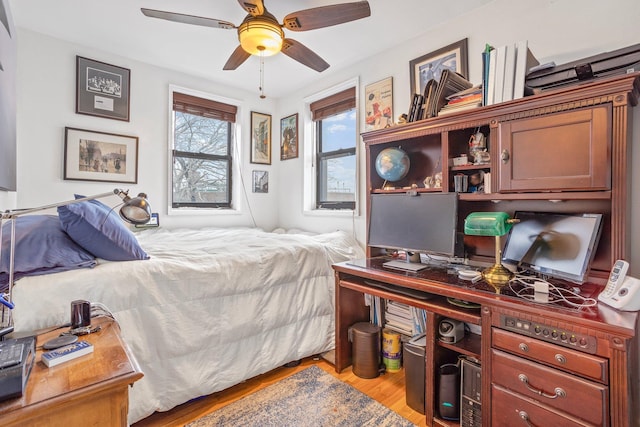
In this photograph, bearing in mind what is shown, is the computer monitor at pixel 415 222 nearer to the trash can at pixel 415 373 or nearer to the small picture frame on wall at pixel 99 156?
the trash can at pixel 415 373

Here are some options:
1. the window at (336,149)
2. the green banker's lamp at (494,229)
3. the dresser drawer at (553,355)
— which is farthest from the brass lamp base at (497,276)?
the window at (336,149)

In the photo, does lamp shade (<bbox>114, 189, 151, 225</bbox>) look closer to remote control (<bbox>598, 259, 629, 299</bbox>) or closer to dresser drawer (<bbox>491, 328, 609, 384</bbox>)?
dresser drawer (<bbox>491, 328, 609, 384</bbox>)

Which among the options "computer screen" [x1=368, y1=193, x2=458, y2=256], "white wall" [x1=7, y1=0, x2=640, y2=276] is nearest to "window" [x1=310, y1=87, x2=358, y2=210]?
"white wall" [x1=7, y1=0, x2=640, y2=276]

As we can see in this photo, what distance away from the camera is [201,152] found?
3.47 metres

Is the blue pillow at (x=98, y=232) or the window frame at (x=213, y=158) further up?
the window frame at (x=213, y=158)

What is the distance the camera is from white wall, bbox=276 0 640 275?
1558 millimetres

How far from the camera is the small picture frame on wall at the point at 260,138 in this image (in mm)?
3703

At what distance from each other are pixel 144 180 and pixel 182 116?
82cm

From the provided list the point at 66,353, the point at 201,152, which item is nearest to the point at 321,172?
the point at 201,152

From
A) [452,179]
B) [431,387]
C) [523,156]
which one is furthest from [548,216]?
[431,387]

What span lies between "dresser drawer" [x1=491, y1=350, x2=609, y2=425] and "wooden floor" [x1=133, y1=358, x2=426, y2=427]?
60cm

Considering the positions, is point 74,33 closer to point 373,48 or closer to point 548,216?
point 373,48

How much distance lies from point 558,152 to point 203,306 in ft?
6.40

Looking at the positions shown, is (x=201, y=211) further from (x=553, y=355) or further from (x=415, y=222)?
(x=553, y=355)
